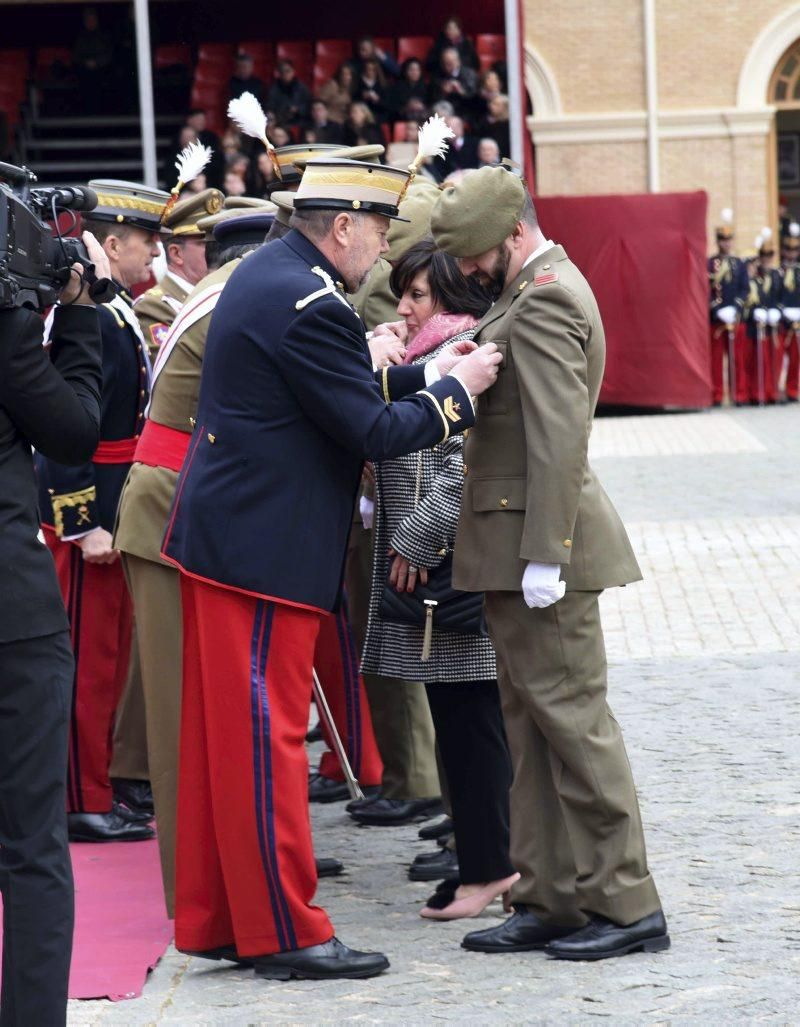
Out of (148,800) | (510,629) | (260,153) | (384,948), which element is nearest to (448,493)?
(510,629)

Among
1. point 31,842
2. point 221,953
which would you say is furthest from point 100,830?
point 31,842

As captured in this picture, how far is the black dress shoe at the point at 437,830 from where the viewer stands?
5.05m

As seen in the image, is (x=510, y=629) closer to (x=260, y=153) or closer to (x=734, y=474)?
(x=734, y=474)

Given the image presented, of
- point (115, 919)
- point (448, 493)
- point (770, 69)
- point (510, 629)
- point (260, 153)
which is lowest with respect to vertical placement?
point (115, 919)

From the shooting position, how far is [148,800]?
5.68 meters

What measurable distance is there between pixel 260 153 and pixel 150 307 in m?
12.1

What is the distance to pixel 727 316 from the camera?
20297 millimetres

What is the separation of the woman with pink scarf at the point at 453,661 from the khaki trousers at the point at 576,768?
0.36 metres

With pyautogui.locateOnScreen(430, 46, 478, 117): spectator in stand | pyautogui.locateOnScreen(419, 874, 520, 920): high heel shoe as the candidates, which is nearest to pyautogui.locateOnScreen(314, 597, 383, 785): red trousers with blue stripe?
pyautogui.locateOnScreen(419, 874, 520, 920): high heel shoe

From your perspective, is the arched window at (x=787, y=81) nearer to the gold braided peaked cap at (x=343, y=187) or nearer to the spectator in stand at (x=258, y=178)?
the spectator in stand at (x=258, y=178)

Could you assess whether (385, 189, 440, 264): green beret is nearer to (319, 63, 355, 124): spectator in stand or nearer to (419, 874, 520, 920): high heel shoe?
(419, 874, 520, 920): high heel shoe

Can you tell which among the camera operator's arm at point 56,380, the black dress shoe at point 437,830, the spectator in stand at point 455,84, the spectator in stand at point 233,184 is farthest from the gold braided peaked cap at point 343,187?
the spectator in stand at point 455,84

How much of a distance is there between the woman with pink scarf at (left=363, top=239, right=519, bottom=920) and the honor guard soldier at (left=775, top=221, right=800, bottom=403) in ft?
56.0

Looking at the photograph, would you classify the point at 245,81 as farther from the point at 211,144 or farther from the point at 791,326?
the point at 791,326
